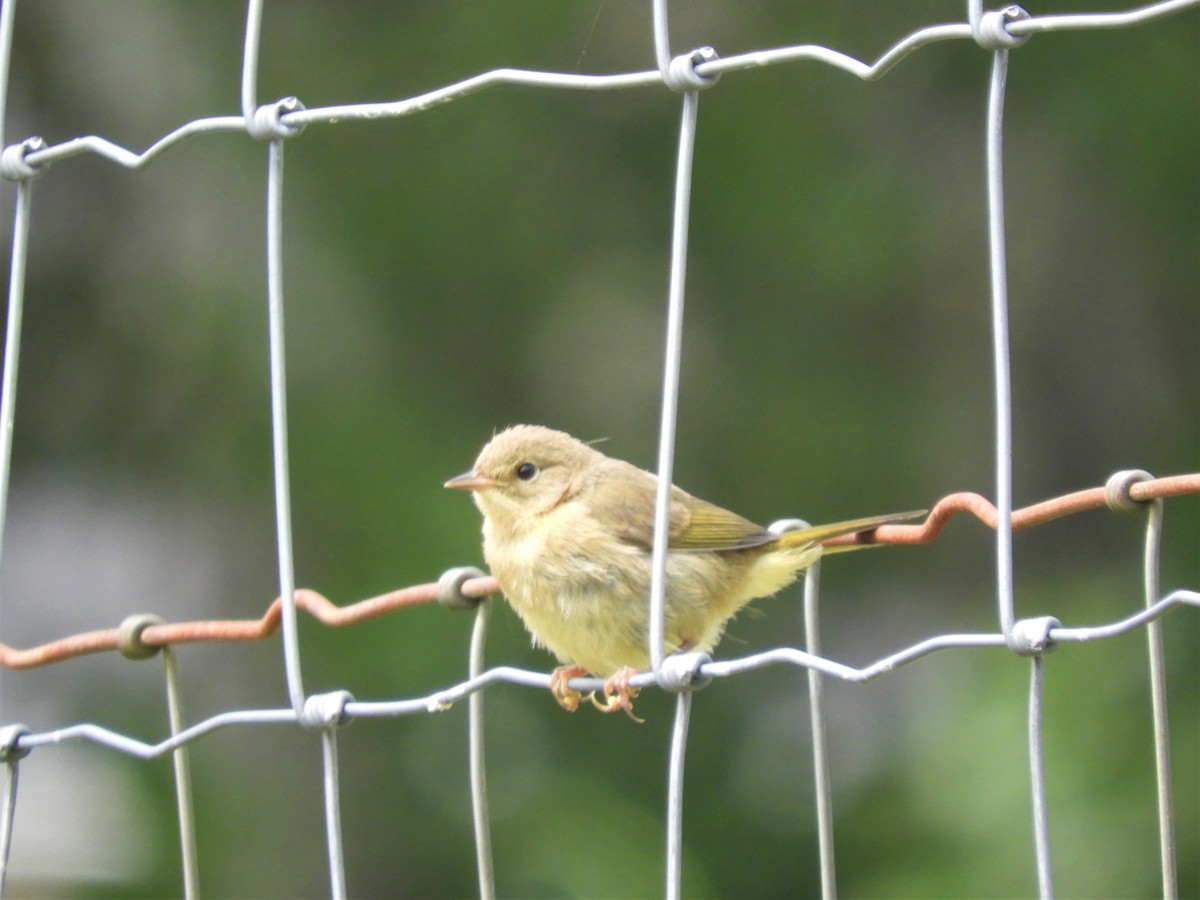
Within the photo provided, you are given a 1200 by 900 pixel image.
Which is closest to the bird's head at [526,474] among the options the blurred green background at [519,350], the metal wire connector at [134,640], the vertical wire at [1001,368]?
the metal wire connector at [134,640]

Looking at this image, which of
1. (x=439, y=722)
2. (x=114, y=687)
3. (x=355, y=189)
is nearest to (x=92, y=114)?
(x=355, y=189)

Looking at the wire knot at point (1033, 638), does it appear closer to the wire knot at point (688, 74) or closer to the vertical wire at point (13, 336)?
the wire knot at point (688, 74)

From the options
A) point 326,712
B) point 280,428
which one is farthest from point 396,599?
point 280,428

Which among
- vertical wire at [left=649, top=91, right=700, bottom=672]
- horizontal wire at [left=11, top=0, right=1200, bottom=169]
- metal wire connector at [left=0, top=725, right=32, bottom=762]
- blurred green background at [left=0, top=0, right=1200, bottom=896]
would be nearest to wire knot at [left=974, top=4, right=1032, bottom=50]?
horizontal wire at [left=11, top=0, right=1200, bottom=169]

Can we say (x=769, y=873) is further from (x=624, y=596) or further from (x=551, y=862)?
(x=624, y=596)

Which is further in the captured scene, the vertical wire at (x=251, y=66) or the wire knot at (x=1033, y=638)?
the vertical wire at (x=251, y=66)

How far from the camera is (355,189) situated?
531 cm

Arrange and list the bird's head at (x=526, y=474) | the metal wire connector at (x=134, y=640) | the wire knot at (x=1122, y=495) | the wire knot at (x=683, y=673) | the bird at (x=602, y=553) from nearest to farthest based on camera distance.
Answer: the wire knot at (x=683, y=673) → the wire knot at (x=1122, y=495) → the metal wire connector at (x=134, y=640) → the bird at (x=602, y=553) → the bird's head at (x=526, y=474)

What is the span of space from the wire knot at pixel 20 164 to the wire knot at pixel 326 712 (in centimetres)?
91

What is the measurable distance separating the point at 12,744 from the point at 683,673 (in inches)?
43.5

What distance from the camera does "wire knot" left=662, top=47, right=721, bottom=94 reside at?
1.72 metres

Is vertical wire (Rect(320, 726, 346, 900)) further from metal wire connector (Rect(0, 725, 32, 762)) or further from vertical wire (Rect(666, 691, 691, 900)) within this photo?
metal wire connector (Rect(0, 725, 32, 762))

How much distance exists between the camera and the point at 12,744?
7.45 feet

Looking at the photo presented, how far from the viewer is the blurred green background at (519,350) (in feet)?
15.5
